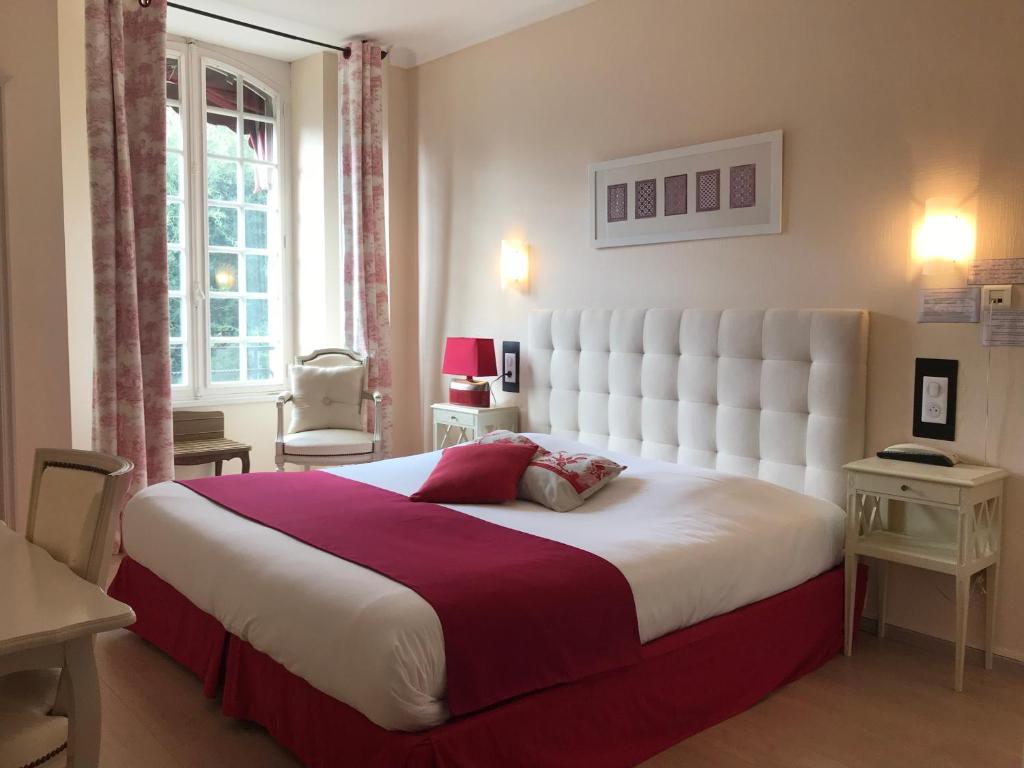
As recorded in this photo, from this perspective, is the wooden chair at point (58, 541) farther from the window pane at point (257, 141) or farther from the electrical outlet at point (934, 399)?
the window pane at point (257, 141)

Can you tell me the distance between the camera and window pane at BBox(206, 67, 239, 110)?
536 cm

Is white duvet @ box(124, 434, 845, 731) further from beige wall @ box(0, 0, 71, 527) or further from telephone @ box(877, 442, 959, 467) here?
beige wall @ box(0, 0, 71, 527)

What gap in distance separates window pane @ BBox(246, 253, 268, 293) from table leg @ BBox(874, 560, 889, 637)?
4101mm

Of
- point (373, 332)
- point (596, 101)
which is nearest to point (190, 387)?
point (373, 332)

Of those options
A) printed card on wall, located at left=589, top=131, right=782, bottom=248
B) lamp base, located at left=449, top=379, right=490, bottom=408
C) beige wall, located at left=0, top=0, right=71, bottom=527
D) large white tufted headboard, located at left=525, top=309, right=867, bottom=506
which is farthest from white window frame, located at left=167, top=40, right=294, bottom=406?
printed card on wall, located at left=589, top=131, right=782, bottom=248

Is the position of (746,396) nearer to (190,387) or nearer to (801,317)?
(801,317)

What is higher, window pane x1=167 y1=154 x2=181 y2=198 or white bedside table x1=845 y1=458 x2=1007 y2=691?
window pane x1=167 y1=154 x2=181 y2=198

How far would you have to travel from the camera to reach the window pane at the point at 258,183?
18.3 feet

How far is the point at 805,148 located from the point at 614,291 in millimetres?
1166

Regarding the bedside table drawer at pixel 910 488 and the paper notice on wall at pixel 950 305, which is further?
the paper notice on wall at pixel 950 305

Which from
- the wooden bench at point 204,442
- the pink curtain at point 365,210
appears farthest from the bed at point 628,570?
the pink curtain at point 365,210

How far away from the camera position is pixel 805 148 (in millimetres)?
3549

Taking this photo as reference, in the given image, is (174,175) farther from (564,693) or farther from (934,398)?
(934,398)

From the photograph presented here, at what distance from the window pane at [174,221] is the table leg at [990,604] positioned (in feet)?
15.2
